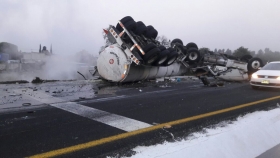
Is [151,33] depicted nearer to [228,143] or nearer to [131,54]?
[131,54]

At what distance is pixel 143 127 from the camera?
190 inches

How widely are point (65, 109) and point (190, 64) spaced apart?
12215mm

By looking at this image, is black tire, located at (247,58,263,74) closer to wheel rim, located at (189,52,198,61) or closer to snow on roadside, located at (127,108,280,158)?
wheel rim, located at (189,52,198,61)

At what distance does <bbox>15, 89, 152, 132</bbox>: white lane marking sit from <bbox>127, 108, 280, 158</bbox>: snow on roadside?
3.42 ft

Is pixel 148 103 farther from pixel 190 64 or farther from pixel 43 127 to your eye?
pixel 190 64

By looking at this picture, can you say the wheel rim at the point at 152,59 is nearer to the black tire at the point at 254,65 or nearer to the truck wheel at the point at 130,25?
the truck wheel at the point at 130,25

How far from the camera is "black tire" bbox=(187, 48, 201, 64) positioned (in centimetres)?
1681

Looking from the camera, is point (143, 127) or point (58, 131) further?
point (143, 127)

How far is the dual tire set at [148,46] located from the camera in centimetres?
1031

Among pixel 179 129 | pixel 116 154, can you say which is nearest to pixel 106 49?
pixel 179 129

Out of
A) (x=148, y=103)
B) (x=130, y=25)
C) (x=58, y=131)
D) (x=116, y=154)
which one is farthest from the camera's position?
(x=130, y=25)

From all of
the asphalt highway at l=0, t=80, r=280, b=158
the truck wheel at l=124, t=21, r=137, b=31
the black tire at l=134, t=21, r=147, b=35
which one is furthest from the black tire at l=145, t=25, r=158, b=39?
the asphalt highway at l=0, t=80, r=280, b=158

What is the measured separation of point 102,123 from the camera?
16.2ft

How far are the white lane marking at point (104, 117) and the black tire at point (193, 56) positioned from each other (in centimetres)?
1157
